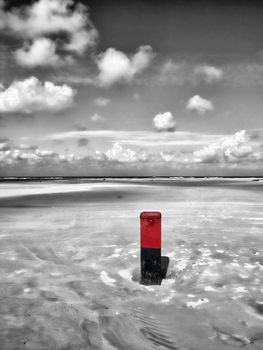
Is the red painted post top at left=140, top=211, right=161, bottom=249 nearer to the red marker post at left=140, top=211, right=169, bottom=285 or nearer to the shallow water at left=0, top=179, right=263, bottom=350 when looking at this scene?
the red marker post at left=140, top=211, right=169, bottom=285

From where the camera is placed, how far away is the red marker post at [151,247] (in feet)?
14.4

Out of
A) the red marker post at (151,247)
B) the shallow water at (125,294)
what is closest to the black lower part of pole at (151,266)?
the red marker post at (151,247)

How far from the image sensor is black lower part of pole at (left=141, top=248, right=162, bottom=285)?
452 centimetres

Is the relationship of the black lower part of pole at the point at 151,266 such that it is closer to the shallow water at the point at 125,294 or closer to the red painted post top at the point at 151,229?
the red painted post top at the point at 151,229

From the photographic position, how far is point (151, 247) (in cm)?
449

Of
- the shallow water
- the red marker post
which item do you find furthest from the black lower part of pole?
the shallow water

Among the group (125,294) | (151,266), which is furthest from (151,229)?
(125,294)

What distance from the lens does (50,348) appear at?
9.48 ft

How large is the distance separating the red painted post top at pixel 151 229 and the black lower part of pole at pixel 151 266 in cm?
9

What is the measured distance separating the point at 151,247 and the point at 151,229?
28 cm

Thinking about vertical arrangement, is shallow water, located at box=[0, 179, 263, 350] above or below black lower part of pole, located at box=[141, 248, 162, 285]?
below

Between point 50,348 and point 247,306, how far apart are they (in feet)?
7.60

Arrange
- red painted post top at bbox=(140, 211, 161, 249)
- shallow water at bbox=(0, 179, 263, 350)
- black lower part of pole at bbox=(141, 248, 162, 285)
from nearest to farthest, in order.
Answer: shallow water at bbox=(0, 179, 263, 350)
red painted post top at bbox=(140, 211, 161, 249)
black lower part of pole at bbox=(141, 248, 162, 285)

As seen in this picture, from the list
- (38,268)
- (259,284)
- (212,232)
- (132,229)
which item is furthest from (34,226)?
(259,284)
